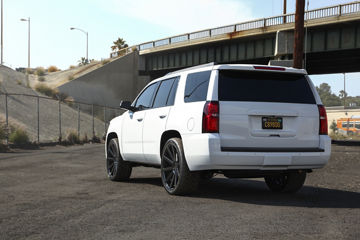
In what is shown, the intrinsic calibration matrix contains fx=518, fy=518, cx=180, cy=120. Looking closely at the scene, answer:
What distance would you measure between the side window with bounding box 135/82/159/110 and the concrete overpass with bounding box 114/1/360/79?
2754 centimetres

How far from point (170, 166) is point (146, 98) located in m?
2.04

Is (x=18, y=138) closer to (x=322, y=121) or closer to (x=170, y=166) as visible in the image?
(x=170, y=166)

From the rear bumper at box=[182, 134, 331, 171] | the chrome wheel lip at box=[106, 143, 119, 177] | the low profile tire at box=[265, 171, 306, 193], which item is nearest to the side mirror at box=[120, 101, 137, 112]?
the chrome wheel lip at box=[106, 143, 119, 177]

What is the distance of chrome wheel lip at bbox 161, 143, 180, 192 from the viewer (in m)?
7.98

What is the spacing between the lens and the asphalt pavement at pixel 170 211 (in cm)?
536

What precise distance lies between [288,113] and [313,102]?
22.7 inches

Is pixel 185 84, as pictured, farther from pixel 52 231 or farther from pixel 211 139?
pixel 52 231

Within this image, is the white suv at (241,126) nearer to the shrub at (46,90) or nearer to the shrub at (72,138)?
the shrub at (72,138)

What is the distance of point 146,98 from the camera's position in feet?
32.3

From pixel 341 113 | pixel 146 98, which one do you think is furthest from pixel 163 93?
pixel 341 113

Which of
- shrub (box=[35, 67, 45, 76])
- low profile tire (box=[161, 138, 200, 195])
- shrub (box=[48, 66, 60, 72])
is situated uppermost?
shrub (box=[48, 66, 60, 72])

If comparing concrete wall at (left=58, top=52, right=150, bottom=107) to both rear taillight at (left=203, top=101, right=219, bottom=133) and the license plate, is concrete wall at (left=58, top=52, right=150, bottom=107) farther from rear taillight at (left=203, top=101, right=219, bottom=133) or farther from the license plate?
the license plate

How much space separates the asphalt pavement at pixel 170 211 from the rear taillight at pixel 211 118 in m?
1.05

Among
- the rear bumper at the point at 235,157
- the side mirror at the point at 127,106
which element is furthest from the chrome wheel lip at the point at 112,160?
the rear bumper at the point at 235,157
